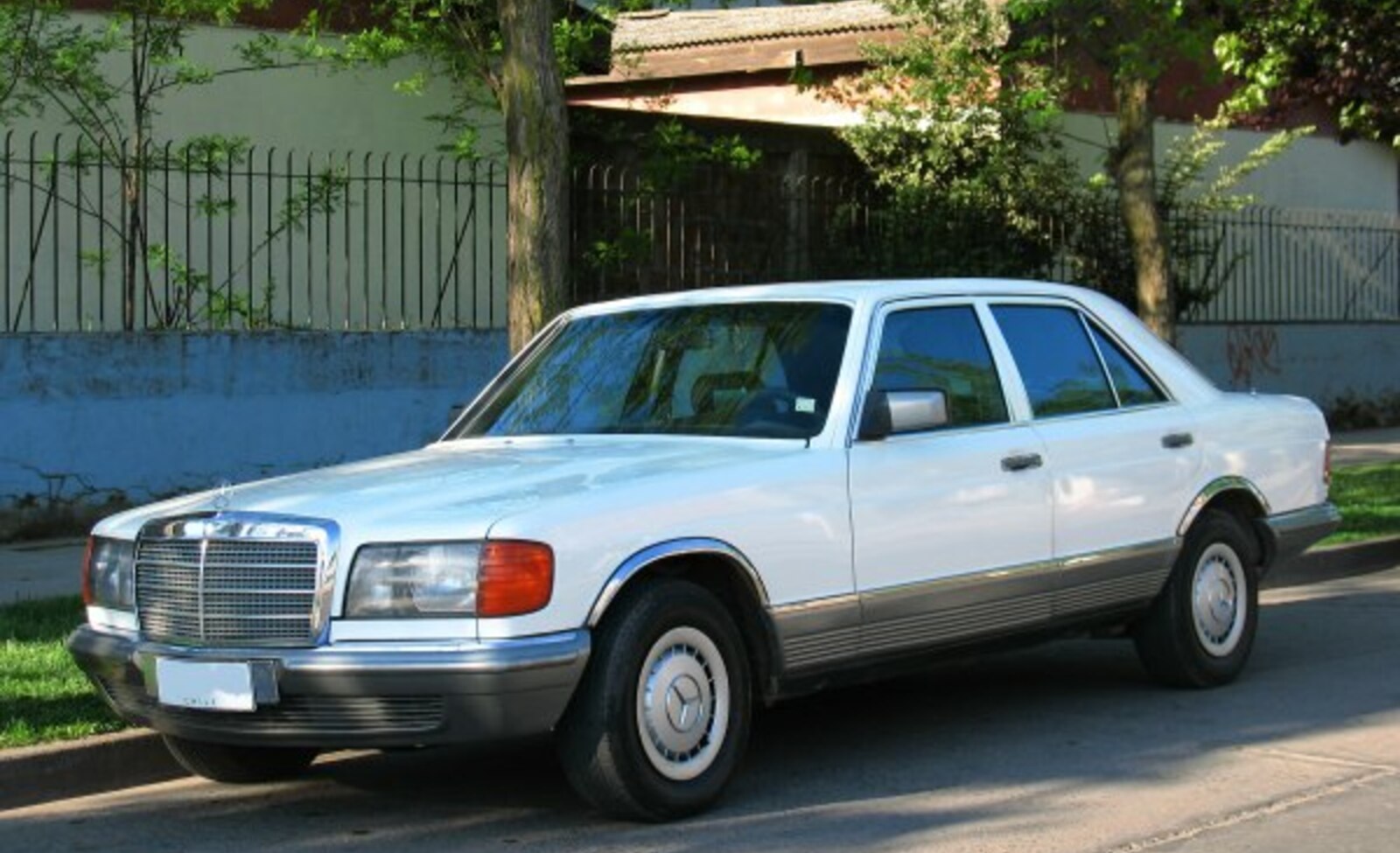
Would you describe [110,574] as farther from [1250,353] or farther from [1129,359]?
[1250,353]

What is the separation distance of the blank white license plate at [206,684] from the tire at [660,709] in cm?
96

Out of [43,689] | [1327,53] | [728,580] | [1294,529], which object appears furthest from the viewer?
[1327,53]

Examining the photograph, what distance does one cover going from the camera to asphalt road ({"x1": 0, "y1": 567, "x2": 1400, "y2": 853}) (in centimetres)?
638

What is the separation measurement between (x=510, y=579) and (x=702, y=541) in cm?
73

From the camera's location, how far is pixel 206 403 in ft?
47.5

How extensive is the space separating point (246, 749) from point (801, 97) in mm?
17616

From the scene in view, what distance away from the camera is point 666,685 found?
639 centimetres

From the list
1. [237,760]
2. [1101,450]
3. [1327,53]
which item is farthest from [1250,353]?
[237,760]

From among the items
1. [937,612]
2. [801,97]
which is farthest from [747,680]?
[801,97]

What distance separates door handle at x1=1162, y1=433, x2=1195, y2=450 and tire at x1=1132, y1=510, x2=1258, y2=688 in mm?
340

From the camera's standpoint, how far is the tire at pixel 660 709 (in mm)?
6223

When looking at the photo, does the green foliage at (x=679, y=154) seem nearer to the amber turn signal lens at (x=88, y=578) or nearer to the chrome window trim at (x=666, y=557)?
the amber turn signal lens at (x=88, y=578)

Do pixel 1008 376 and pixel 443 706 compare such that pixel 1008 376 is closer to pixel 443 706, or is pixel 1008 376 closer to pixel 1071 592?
pixel 1071 592

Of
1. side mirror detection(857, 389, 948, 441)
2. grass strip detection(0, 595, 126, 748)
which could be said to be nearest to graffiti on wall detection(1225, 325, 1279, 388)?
grass strip detection(0, 595, 126, 748)
